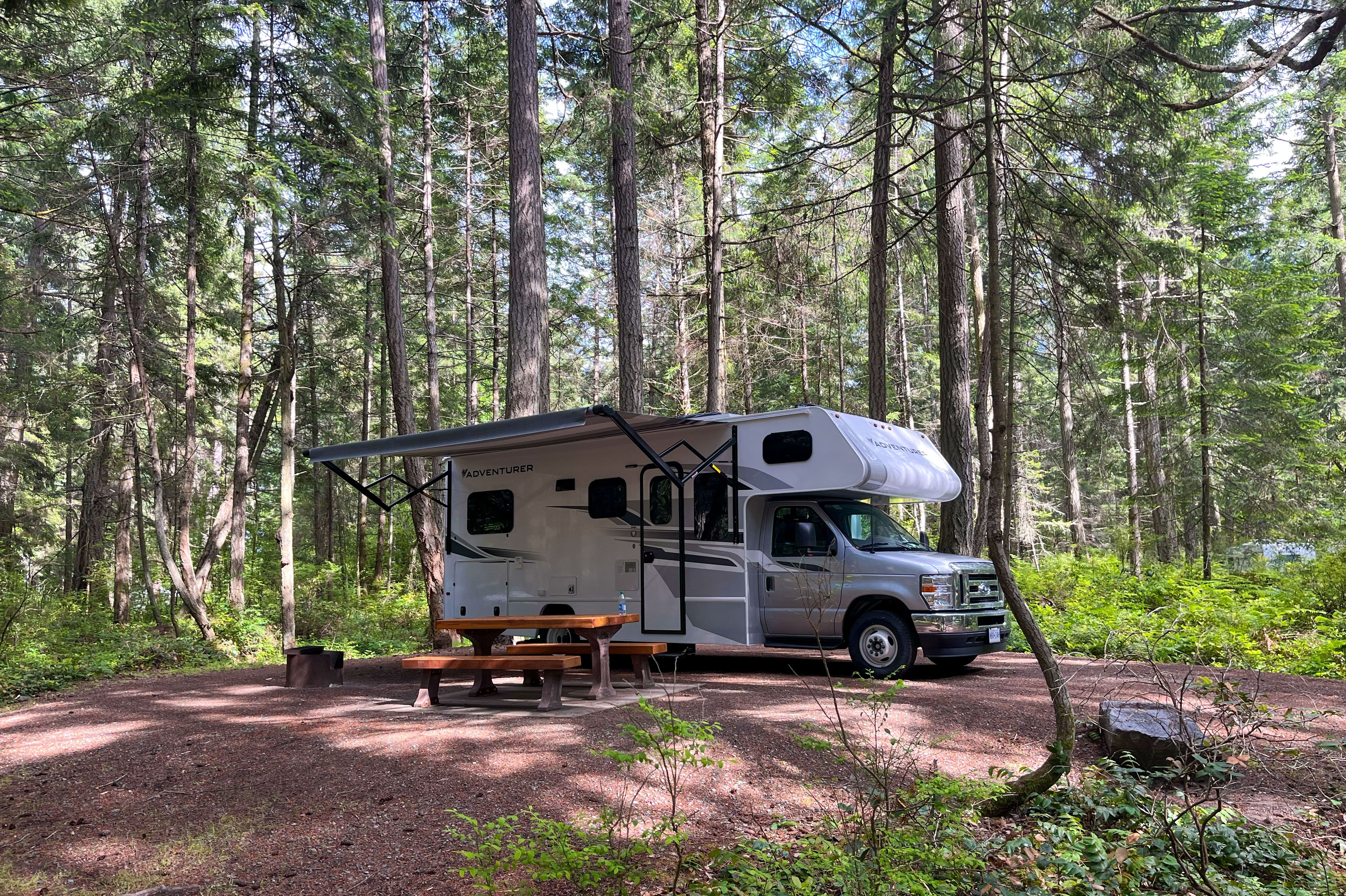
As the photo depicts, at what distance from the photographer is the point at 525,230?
37.7ft

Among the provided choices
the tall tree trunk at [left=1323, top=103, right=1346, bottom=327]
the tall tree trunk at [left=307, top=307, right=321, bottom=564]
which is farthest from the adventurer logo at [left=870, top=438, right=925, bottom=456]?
the tall tree trunk at [left=1323, top=103, right=1346, bottom=327]

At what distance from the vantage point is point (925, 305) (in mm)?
31547

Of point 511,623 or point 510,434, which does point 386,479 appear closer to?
point 511,623

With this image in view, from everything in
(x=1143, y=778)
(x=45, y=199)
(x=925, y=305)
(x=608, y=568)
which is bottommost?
(x=1143, y=778)

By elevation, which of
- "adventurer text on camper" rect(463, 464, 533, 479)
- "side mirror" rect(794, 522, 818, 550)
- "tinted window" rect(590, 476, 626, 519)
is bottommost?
"side mirror" rect(794, 522, 818, 550)

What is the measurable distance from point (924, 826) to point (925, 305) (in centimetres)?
2913

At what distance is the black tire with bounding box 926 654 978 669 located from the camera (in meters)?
9.14

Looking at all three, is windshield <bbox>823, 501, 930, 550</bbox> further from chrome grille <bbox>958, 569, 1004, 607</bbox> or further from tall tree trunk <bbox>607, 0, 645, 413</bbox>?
tall tree trunk <bbox>607, 0, 645, 413</bbox>

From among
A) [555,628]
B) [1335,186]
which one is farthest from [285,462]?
[1335,186]

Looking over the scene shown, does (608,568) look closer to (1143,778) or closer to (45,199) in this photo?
(1143,778)

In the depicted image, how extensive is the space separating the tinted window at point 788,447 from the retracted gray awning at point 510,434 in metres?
0.69

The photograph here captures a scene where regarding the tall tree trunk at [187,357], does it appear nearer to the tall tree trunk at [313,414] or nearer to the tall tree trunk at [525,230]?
the tall tree trunk at [313,414]

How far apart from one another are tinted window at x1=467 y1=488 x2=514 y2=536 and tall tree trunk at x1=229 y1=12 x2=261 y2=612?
5404 mm

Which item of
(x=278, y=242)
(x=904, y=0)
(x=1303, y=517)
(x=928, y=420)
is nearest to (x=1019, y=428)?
(x=928, y=420)
